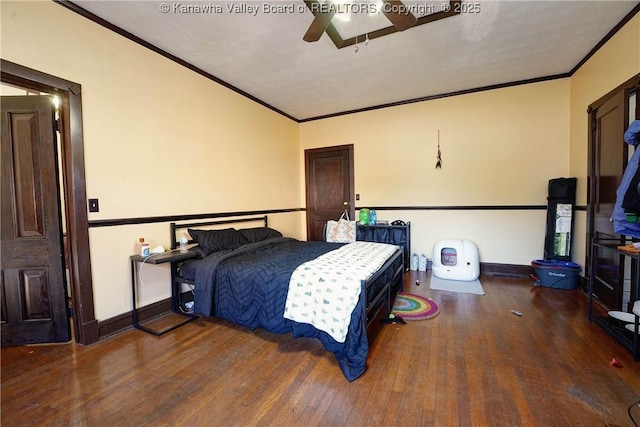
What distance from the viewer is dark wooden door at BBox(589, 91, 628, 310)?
261cm

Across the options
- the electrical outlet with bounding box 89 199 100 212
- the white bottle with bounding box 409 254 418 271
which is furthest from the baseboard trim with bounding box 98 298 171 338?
the white bottle with bounding box 409 254 418 271

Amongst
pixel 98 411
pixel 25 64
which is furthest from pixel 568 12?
pixel 98 411

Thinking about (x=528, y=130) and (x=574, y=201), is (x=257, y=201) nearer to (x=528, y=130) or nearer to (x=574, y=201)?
(x=528, y=130)

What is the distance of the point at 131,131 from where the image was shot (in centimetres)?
258

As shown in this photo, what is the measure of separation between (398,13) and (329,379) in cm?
253

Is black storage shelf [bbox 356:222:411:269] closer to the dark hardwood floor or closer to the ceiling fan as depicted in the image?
the dark hardwood floor

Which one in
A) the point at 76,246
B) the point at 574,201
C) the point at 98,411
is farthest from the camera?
the point at 574,201

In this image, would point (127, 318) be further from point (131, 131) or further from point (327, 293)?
point (327, 293)

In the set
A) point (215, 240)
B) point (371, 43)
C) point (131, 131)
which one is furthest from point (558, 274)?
point (131, 131)

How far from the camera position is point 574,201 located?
11.5 ft

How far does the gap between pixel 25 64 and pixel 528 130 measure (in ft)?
17.8

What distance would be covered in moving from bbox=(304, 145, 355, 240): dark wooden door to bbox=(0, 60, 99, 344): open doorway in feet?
11.8

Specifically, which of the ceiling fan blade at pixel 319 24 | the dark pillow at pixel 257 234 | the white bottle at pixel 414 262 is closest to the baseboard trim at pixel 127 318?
the dark pillow at pixel 257 234

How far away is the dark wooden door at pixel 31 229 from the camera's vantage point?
7.11 ft
